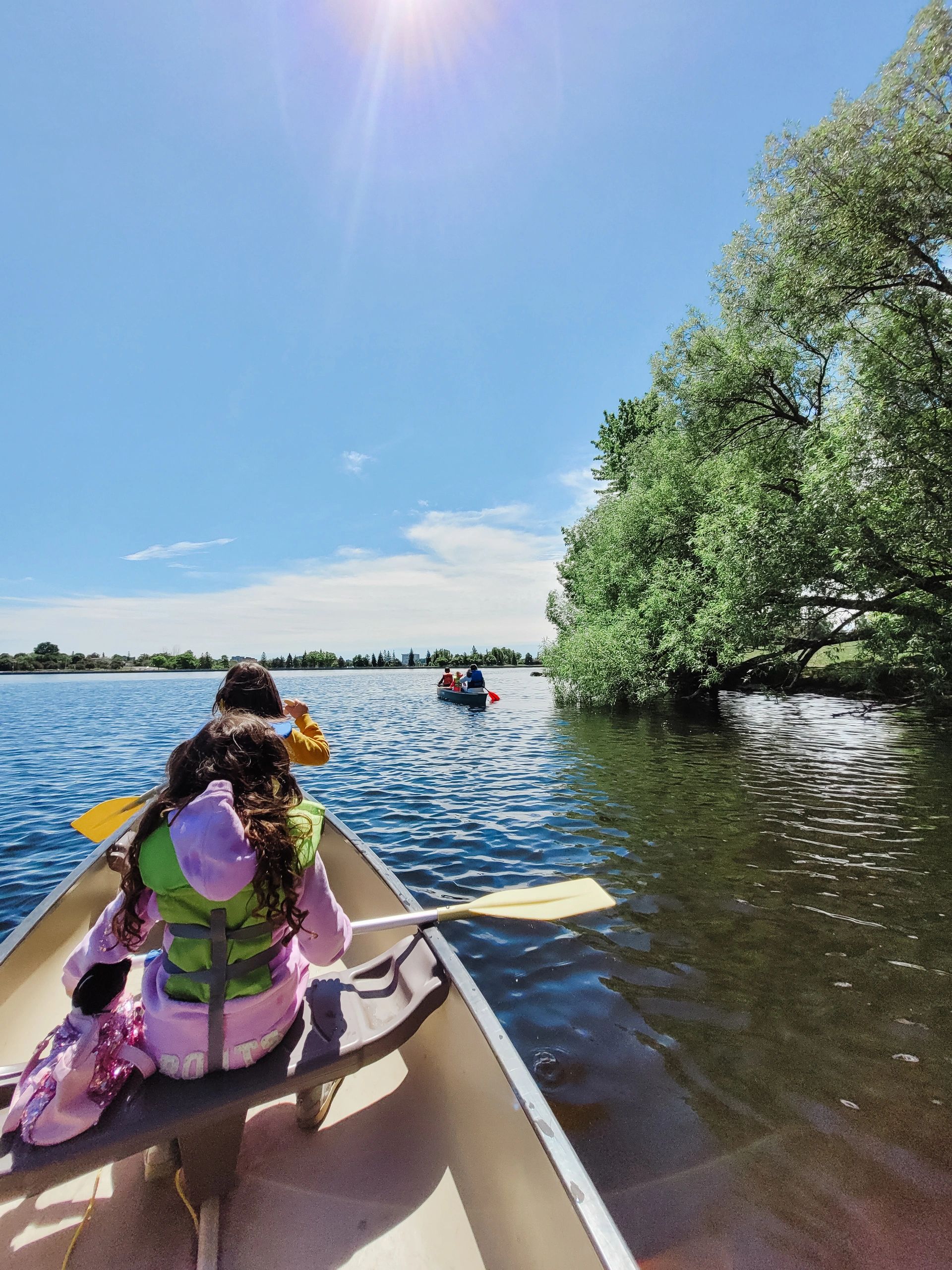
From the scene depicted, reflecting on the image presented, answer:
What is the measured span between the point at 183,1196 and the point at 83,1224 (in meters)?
0.41

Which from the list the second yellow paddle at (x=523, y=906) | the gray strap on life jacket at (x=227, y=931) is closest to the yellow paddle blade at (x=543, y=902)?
the second yellow paddle at (x=523, y=906)

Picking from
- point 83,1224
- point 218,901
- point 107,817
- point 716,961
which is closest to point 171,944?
point 218,901

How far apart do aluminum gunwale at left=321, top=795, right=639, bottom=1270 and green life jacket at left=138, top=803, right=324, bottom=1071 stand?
108 cm

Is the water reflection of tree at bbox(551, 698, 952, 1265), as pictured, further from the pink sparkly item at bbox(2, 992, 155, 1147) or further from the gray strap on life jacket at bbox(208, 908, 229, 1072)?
the pink sparkly item at bbox(2, 992, 155, 1147)

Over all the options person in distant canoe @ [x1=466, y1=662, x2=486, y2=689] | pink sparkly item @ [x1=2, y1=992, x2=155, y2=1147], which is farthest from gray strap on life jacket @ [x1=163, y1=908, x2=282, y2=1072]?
person in distant canoe @ [x1=466, y1=662, x2=486, y2=689]

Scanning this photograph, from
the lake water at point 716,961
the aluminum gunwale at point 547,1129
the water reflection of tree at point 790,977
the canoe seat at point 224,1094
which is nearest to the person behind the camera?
the aluminum gunwale at point 547,1129

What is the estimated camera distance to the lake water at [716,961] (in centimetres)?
274

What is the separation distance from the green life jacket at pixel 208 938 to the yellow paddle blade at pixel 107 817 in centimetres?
Result: 431

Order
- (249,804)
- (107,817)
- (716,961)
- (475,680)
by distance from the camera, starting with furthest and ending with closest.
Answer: (475,680), (107,817), (716,961), (249,804)

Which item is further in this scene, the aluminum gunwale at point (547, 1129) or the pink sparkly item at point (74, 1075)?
the pink sparkly item at point (74, 1075)

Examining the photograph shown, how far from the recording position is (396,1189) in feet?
8.39

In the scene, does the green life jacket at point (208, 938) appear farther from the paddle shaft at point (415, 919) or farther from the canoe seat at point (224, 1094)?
the paddle shaft at point (415, 919)

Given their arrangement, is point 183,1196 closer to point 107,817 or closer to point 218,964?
point 218,964

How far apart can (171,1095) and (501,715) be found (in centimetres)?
2339
